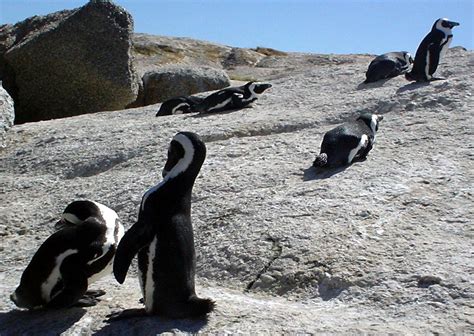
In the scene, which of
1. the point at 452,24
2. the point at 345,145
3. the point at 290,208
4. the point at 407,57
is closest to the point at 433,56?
the point at 452,24

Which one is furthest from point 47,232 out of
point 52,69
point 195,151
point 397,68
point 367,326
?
point 397,68

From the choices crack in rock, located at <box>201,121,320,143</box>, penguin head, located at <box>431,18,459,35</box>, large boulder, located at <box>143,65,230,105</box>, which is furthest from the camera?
large boulder, located at <box>143,65,230,105</box>

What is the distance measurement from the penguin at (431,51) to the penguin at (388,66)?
0.42 metres

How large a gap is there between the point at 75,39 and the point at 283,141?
4695 millimetres

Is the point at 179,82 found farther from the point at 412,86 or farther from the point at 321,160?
the point at 321,160

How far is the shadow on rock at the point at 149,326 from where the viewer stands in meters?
3.35

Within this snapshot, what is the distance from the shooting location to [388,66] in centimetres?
963

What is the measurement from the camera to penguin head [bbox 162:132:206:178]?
3.47 metres

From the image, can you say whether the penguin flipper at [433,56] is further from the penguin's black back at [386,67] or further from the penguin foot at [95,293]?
the penguin foot at [95,293]

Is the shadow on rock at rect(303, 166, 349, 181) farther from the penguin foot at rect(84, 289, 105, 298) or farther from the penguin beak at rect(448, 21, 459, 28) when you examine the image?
the penguin beak at rect(448, 21, 459, 28)

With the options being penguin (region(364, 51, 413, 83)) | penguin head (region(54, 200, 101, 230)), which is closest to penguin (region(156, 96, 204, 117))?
penguin (region(364, 51, 413, 83))

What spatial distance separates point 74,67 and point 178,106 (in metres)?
2.03

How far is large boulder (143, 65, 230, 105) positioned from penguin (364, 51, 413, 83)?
2.99 meters

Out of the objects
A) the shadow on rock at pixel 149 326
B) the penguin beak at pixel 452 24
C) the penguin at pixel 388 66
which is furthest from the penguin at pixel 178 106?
the shadow on rock at pixel 149 326
